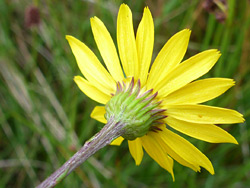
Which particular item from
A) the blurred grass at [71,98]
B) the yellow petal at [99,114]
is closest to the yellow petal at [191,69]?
the yellow petal at [99,114]

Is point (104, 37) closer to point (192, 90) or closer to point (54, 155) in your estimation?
point (192, 90)

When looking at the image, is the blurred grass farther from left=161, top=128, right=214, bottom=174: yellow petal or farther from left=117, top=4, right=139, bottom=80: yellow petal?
left=117, top=4, right=139, bottom=80: yellow petal

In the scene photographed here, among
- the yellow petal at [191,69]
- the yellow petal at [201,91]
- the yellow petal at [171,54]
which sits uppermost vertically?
the yellow petal at [171,54]

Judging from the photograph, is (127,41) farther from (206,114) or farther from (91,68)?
(206,114)

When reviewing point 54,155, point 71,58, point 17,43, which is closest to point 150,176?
point 54,155

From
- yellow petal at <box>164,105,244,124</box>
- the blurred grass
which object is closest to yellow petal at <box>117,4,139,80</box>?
yellow petal at <box>164,105,244,124</box>

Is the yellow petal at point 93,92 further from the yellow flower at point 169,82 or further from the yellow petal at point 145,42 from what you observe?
the yellow petal at point 145,42
